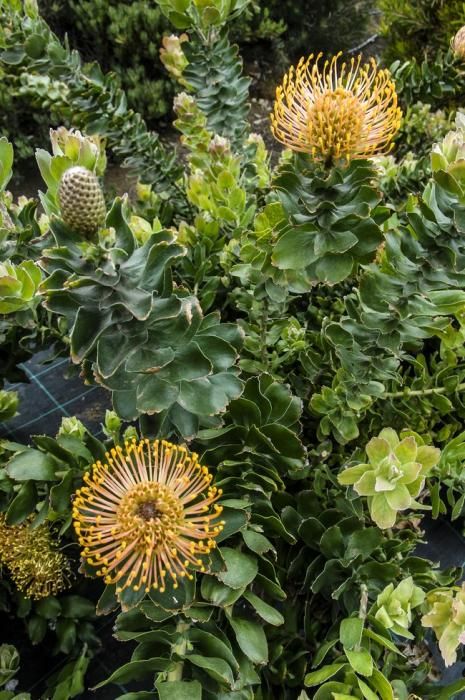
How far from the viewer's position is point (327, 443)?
1.08m

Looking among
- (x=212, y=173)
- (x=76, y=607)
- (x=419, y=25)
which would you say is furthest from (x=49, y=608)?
(x=419, y=25)

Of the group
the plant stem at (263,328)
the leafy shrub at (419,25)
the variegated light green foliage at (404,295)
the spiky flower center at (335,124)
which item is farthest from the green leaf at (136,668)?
the leafy shrub at (419,25)

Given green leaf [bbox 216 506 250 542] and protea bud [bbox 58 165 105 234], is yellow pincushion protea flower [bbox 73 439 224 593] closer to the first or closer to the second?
green leaf [bbox 216 506 250 542]

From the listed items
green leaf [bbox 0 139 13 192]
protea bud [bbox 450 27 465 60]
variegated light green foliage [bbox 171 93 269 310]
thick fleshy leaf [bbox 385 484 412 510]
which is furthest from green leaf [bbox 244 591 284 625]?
protea bud [bbox 450 27 465 60]

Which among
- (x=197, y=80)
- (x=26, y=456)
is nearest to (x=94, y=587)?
(x=26, y=456)

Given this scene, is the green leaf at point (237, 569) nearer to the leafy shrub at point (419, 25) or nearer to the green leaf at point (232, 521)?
the green leaf at point (232, 521)

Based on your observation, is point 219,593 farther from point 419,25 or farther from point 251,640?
point 419,25

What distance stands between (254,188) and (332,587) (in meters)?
0.91

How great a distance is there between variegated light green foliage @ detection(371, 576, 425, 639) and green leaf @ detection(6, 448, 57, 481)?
1.60 feet

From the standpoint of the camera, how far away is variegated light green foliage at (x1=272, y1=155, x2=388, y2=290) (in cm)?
78

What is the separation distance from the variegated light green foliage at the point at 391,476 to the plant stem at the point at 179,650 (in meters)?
0.28

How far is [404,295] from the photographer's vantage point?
82 cm

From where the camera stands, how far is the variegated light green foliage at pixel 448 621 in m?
0.76

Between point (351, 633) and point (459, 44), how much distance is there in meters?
1.15
